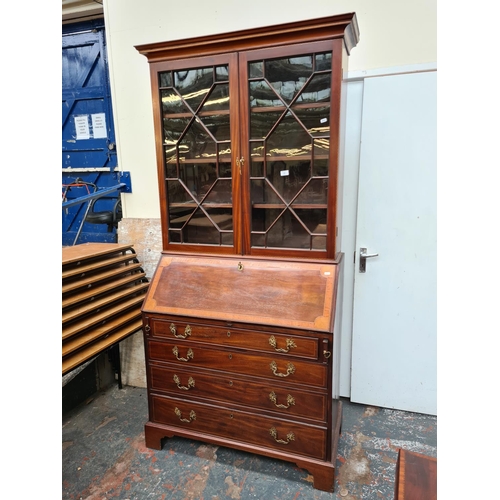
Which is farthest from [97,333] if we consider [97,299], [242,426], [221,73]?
[221,73]

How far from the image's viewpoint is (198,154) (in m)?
1.72

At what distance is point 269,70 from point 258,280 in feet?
3.08

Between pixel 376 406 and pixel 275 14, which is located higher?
pixel 275 14

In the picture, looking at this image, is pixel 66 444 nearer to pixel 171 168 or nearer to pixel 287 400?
pixel 287 400

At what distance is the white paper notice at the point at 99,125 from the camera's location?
9.37 feet

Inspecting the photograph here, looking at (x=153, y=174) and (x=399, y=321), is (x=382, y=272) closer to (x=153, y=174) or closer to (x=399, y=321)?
(x=399, y=321)

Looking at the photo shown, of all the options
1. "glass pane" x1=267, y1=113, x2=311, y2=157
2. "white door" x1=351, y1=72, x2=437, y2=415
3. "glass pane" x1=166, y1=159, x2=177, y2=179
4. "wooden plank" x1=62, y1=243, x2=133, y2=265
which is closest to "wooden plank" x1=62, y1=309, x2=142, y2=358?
"wooden plank" x1=62, y1=243, x2=133, y2=265

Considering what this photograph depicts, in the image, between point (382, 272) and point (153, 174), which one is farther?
point (153, 174)

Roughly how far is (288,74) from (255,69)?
0.15m

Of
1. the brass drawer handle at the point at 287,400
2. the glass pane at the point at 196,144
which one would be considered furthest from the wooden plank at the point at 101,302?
the brass drawer handle at the point at 287,400

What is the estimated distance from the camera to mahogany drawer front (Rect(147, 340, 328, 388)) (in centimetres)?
150

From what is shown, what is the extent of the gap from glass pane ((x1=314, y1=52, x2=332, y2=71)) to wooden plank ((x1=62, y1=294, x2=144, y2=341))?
62.9 inches
